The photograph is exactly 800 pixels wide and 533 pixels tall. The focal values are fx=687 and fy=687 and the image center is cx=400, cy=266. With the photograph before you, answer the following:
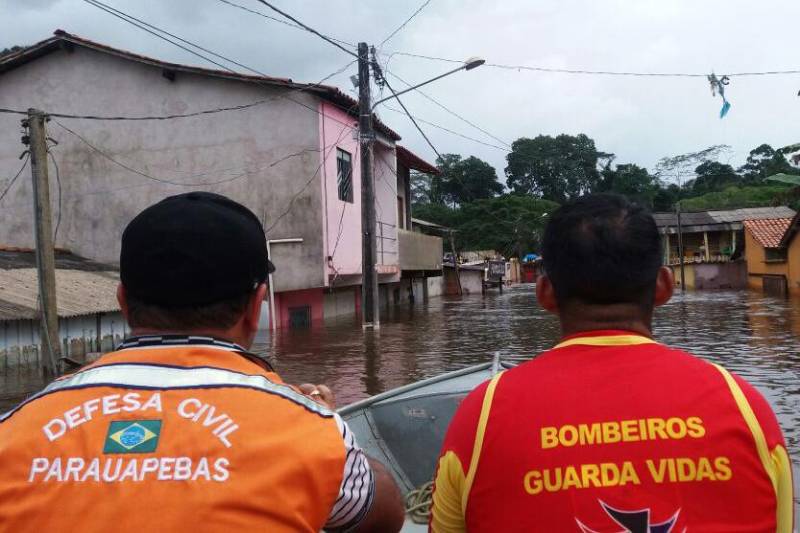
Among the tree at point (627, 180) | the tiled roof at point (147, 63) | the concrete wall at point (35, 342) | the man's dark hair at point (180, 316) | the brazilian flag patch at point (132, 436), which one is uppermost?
the tree at point (627, 180)

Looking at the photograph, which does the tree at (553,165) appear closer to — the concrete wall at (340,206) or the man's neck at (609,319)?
the concrete wall at (340,206)

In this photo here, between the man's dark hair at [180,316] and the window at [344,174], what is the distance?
16.6m

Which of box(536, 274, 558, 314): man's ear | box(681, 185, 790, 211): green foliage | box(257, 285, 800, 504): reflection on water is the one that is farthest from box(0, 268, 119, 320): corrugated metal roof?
box(681, 185, 790, 211): green foliage

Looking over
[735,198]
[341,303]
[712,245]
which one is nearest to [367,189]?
[341,303]

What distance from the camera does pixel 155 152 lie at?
691 inches

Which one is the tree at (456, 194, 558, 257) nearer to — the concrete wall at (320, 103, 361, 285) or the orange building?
the orange building

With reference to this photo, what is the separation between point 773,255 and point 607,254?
102ft

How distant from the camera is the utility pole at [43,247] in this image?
395 inches

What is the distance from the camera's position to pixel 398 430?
5.16m

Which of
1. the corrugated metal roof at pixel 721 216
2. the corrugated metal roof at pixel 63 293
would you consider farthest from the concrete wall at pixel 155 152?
the corrugated metal roof at pixel 721 216

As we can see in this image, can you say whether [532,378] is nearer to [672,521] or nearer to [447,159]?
[672,521]

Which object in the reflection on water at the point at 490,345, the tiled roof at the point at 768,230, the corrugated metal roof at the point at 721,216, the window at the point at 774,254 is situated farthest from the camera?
the corrugated metal roof at the point at 721,216

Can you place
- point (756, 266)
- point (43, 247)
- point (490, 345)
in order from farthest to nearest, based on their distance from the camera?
point (756, 266)
point (490, 345)
point (43, 247)

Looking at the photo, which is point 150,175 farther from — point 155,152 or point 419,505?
point 419,505
